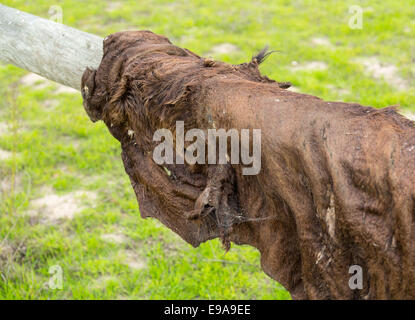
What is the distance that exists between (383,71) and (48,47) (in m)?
4.27

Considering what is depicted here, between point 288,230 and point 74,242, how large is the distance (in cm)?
260

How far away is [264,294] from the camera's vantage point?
3.27 metres

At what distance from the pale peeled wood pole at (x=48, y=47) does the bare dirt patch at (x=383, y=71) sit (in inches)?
158

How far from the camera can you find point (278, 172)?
1.31m

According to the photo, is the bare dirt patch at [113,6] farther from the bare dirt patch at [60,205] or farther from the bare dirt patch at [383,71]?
the bare dirt patch at [60,205]

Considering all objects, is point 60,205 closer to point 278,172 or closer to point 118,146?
point 118,146

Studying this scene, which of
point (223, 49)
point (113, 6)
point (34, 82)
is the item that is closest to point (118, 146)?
point (34, 82)

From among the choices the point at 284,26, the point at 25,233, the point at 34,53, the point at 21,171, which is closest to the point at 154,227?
the point at 25,233

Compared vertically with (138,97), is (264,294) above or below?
below

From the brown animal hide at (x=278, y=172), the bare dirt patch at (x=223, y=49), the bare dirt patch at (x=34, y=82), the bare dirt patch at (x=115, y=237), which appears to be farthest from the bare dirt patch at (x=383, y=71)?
the brown animal hide at (x=278, y=172)

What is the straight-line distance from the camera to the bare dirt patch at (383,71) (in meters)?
5.14

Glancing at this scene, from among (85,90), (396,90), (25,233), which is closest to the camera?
(85,90)

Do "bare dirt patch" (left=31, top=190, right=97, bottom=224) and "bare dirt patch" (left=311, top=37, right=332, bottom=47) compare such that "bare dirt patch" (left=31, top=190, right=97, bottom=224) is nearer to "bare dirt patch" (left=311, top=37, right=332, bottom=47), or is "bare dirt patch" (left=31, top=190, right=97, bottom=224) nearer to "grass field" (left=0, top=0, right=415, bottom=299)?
"grass field" (left=0, top=0, right=415, bottom=299)

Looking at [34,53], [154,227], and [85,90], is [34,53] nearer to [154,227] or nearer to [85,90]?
[85,90]
